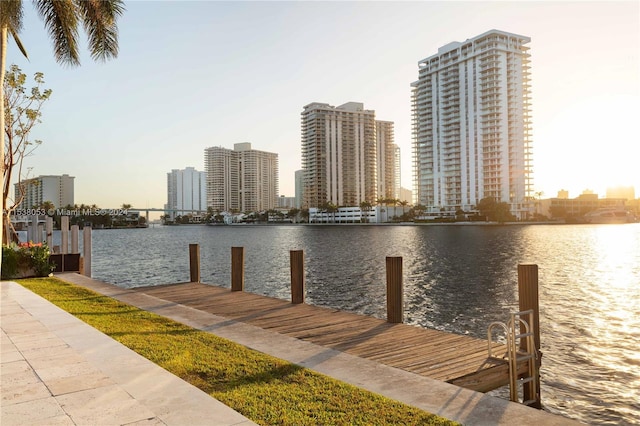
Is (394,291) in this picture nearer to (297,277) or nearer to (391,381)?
(297,277)

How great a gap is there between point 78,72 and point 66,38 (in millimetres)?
1361

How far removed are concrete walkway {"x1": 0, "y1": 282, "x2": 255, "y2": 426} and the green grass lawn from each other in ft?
1.04

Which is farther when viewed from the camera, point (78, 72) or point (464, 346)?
point (78, 72)

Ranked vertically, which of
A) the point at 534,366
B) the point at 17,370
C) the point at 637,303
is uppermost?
the point at 17,370

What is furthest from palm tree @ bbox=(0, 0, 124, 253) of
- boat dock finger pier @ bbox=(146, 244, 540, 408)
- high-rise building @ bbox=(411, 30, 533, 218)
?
high-rise building @ bbox=(411, 30, 533, 218)

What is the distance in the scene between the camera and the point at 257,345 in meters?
8.47

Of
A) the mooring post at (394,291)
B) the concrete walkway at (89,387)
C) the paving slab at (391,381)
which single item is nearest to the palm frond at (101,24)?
the paving slab at (391,381)

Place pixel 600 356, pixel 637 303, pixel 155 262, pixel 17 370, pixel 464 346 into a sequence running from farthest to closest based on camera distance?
1. pixel 155 262
2. pixel 637 303
3. pixel 600 356
4. pixel 464 346
5. pixel 17 370

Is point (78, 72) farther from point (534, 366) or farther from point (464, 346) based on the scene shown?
point (534, 366)

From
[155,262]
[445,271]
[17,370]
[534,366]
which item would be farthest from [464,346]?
[155,262]

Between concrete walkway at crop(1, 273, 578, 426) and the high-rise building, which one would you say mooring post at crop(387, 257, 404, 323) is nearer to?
concrete walkway at crop(1, 273, 578, 426)

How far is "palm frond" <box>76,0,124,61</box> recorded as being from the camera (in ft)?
57.2

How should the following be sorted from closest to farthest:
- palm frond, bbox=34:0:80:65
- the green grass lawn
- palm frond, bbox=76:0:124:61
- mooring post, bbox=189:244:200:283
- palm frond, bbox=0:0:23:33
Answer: the green grass lawn < palm frond, bbox=0:0:23:33 < palm frond, bbox=34:0:80:65 < palm frond, bbox=76:0:124:61 < mooring post, bbox=189:244:200:283

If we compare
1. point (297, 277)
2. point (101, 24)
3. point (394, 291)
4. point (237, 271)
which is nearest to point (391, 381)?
point (394, 291)
